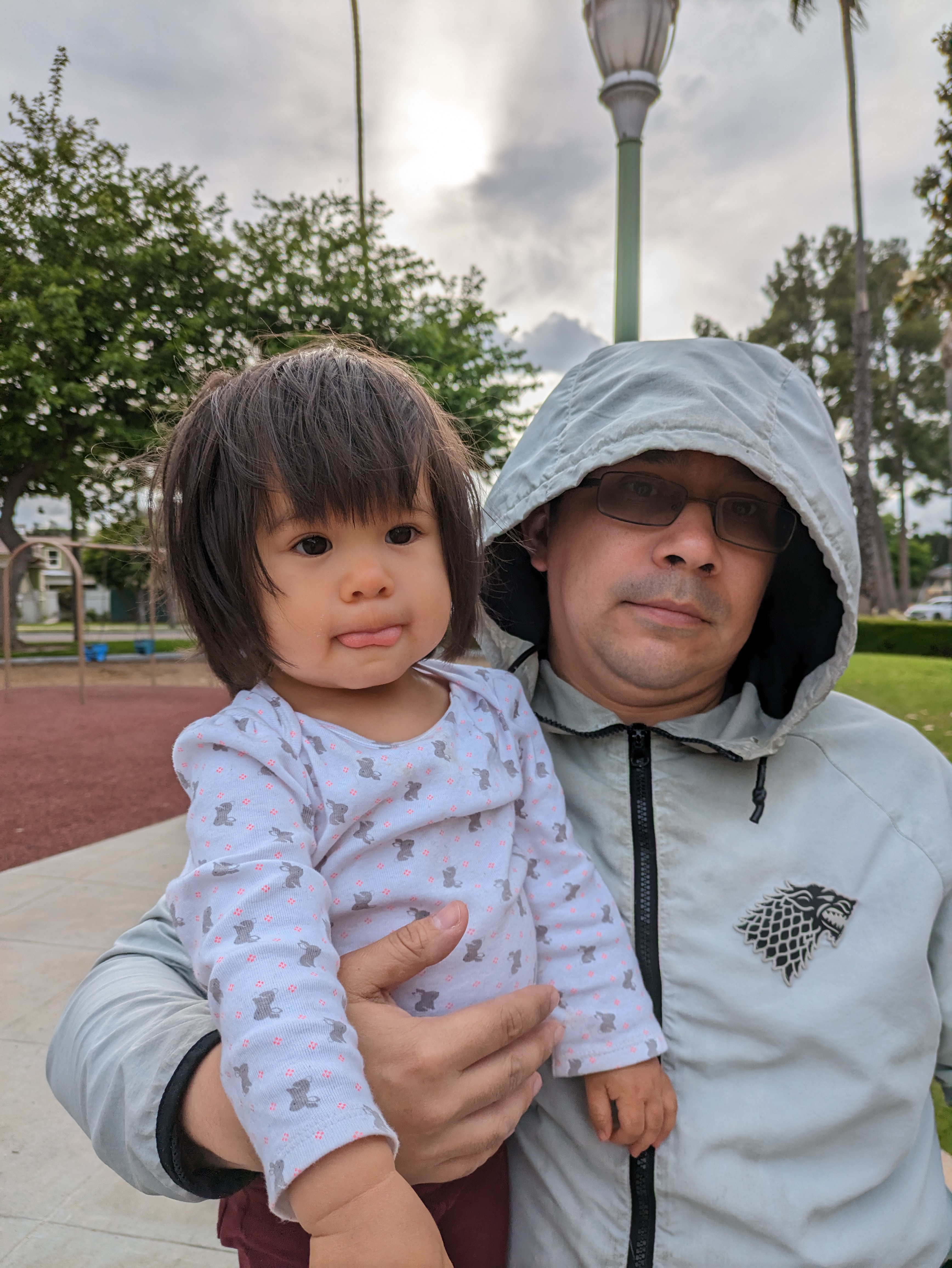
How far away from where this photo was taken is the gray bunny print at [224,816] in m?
1.04

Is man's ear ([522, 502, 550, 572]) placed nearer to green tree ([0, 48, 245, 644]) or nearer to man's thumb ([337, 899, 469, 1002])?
man's thumb ([337, 899, 469, 1002])

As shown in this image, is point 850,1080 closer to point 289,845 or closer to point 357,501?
point 289,845

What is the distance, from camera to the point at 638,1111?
1.21 metres

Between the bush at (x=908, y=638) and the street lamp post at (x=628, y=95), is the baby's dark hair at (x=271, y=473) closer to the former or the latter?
the street lamp post at (x=628, y=95)

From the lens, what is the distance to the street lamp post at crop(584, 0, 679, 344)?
4273 mm

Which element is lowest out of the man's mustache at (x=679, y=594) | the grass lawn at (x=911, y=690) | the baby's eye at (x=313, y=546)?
the grass lawn at (x=911, y=690)

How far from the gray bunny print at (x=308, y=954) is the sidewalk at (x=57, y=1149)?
5.45ft

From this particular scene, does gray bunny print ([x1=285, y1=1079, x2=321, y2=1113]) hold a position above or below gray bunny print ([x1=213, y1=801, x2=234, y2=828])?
below

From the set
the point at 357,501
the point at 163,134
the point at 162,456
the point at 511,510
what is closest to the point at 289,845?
the point at 357,501

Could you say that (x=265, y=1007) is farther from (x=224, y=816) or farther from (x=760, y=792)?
(x=760, y=792)

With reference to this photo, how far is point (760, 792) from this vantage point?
144cm

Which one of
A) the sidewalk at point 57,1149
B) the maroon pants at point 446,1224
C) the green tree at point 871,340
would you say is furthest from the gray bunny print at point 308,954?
the green tree at point 871,340

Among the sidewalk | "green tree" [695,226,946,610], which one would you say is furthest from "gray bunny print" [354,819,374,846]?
"green tree" [695,226,946,610]

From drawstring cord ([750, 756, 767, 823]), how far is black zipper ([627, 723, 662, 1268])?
0.17 metres
